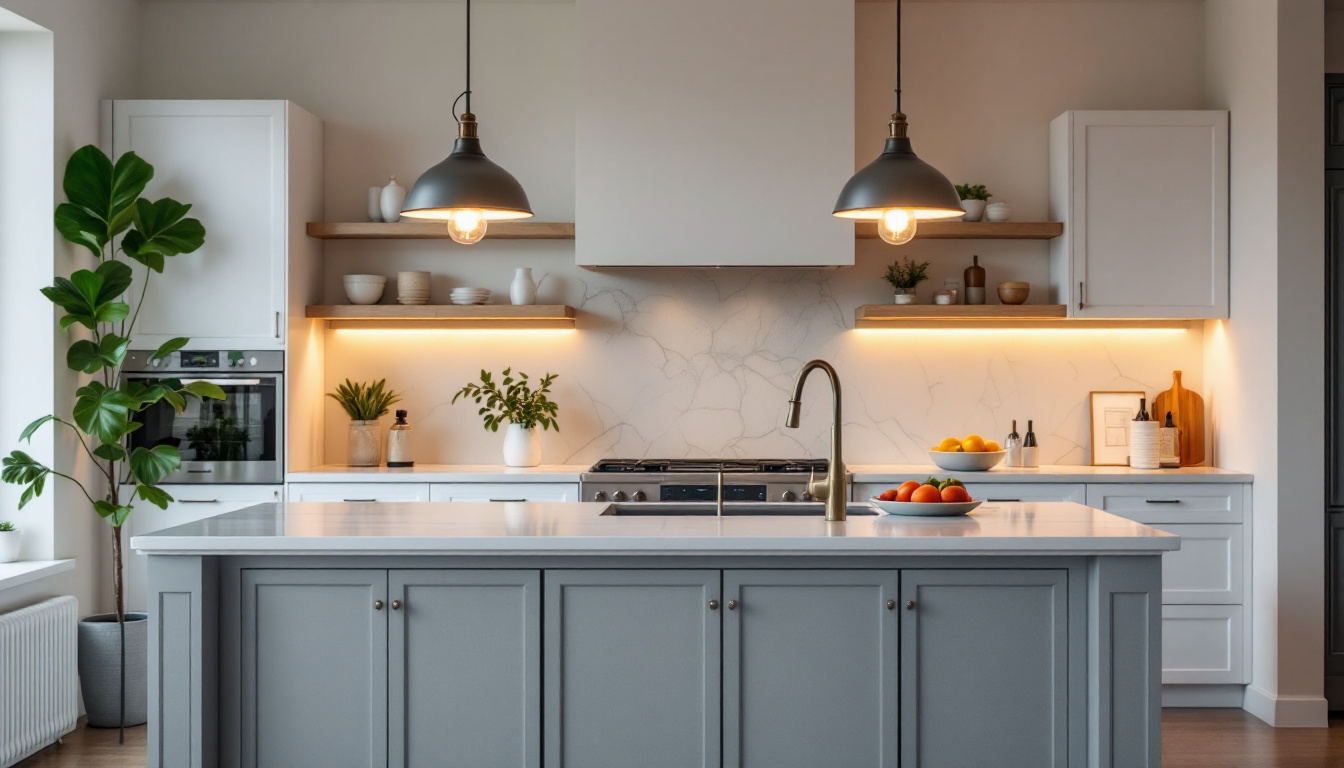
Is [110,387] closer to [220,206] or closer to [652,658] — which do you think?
[220,206]

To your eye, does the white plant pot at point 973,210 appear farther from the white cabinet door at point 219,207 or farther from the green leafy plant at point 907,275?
the white cabinet door at point 219,207

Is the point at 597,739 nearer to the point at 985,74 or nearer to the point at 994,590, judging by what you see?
the point at 994,590

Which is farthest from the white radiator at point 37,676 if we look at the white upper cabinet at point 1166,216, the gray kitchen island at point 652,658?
the white upper cabinet at point 1166,216

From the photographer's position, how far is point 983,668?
310cm

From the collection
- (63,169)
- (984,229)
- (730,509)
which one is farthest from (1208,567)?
(63,169)

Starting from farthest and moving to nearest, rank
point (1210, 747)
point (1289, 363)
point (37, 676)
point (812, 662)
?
point (1289, 363), point (1210, 747), point (37, 676), point (812, 662)

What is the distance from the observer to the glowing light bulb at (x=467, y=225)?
3.48 metres

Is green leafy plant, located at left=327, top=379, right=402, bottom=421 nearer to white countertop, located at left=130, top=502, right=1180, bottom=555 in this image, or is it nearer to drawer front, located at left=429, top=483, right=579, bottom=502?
drawer front, located at left=429, top=483, right=579, bottom=502

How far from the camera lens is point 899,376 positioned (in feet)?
18.1

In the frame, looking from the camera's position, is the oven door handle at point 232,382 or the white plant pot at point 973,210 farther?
the white plant pot at point 973,210

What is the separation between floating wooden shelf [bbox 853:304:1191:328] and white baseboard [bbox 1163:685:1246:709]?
1.64m

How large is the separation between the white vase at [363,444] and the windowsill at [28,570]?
4.02 ft

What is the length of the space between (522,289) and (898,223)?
232 centimetres

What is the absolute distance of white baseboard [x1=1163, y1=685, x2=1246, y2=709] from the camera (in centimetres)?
493
